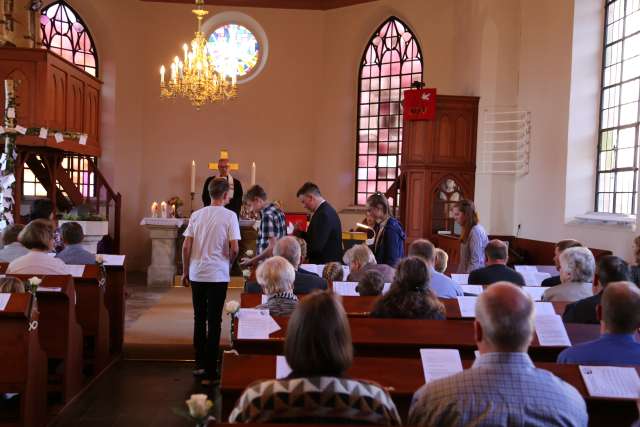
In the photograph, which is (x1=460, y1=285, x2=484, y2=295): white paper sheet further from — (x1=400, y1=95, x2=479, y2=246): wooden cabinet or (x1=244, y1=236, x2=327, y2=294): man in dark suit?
(x1=400, y1=95, x2=479, y2=246): wooden cabinet

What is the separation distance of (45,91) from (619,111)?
24.8ft

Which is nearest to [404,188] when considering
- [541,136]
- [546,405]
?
[541,136]

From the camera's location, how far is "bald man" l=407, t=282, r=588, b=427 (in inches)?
81.2

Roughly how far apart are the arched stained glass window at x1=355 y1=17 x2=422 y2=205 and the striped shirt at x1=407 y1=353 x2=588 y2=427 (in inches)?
470

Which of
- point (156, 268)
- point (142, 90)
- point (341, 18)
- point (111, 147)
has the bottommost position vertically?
point (156, 268)

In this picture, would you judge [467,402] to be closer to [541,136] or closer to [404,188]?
[541,136]

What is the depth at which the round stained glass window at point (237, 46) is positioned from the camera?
1457cm

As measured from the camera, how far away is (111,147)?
43.8 feet

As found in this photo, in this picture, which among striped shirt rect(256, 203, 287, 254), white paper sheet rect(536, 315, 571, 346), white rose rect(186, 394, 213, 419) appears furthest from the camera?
striped shirt rect(256, 203, 287, 254)

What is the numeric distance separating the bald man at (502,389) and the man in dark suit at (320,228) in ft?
12.7

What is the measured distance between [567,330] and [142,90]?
38.9 ft

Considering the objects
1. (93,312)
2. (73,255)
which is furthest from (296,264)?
(73,255)

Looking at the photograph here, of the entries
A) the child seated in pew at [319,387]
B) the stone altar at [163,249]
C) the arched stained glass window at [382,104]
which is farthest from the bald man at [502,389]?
the arched stained glass window at [382,104]

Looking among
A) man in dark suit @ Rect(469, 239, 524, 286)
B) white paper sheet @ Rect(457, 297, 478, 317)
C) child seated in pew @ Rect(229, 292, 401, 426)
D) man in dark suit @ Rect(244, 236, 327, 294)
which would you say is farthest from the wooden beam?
child seated in pew @ Rect(229, 292, 401, 426)
